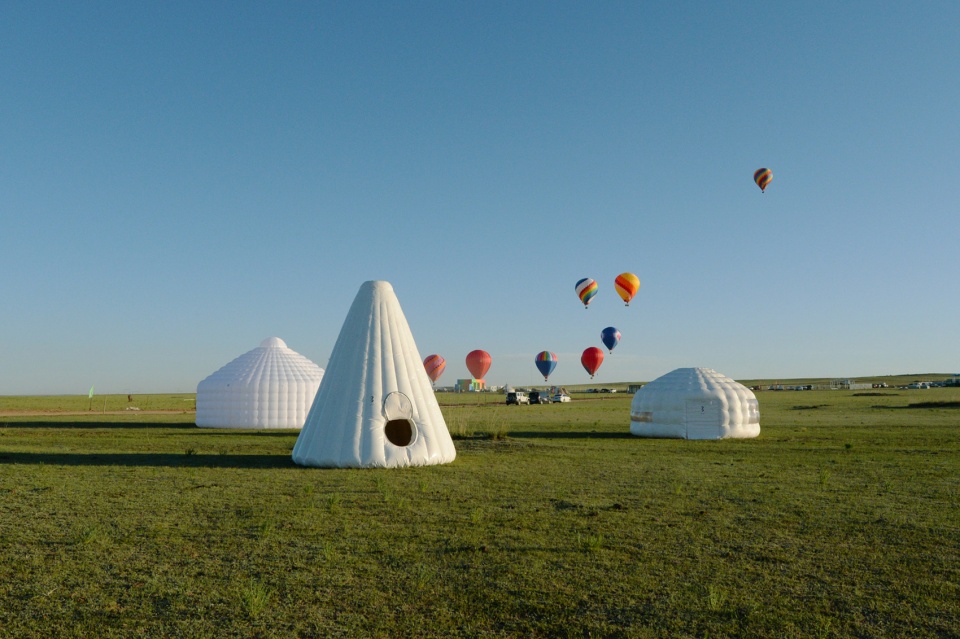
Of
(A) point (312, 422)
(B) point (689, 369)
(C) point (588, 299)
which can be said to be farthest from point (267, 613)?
(C) point (588, 299)

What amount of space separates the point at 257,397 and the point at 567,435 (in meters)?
17.1

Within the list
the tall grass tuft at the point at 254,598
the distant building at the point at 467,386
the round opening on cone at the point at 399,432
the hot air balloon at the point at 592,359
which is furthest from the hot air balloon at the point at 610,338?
the distant building at the point at 467,386

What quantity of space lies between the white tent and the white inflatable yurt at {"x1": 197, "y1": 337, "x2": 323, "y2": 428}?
63.1 ft

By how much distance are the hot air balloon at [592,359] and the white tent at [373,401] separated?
51.2 metres

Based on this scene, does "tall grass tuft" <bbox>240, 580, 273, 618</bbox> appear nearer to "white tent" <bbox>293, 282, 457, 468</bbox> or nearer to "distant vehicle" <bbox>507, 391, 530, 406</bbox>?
"white tent" <bbox>293, 282, 457, 468</bbox>

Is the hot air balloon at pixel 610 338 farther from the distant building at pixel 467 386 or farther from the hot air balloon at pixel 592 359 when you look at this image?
the distant building at pixel 467 386

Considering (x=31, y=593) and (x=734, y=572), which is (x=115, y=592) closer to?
(x=31, y=593)

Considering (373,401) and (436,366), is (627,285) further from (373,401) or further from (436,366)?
(373,401)

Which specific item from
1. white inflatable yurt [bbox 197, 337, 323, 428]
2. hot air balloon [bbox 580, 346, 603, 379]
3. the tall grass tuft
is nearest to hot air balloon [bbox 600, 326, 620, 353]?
hot air balloon [bbox 580, 346, 603, 379]

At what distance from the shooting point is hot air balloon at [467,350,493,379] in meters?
70.2

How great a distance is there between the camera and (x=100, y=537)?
873 cm

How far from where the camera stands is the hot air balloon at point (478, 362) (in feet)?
230

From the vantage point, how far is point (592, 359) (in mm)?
67625

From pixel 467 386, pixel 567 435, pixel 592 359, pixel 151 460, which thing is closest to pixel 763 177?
pixel 592 359
